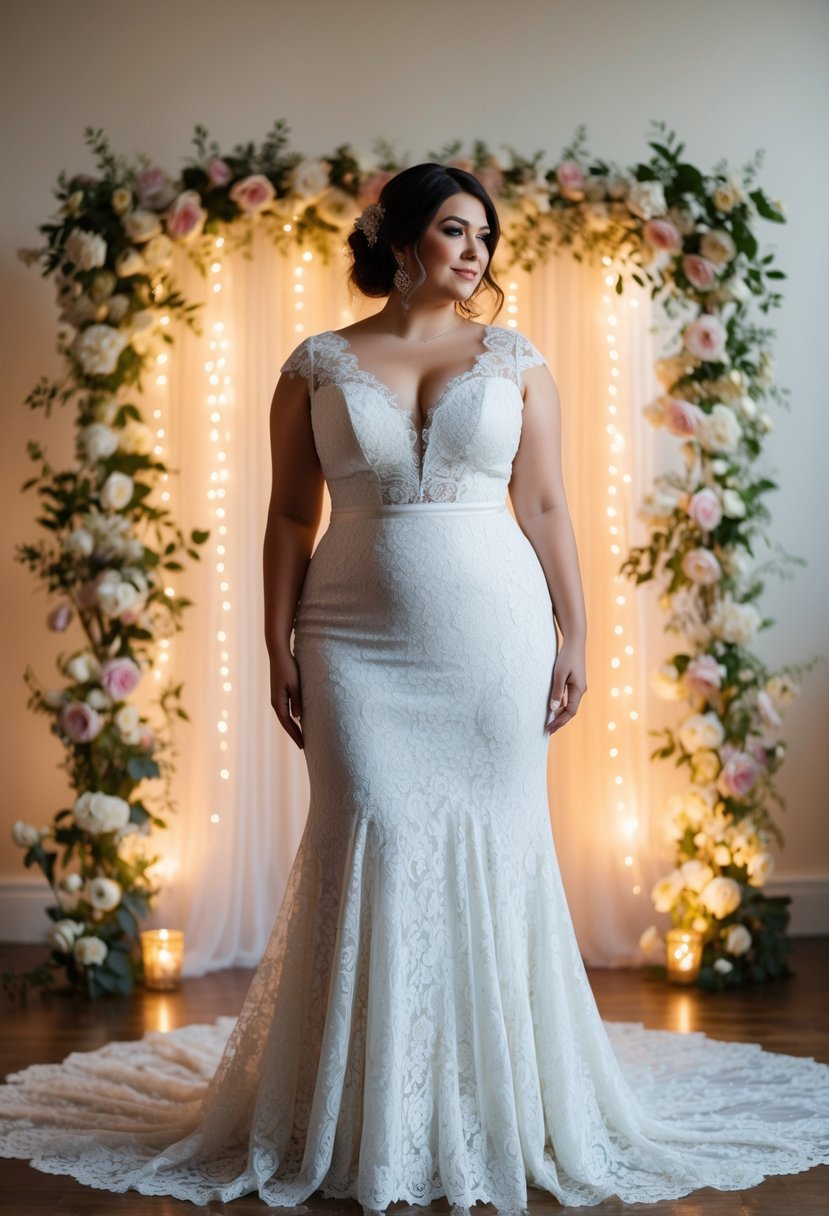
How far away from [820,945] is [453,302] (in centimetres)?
294

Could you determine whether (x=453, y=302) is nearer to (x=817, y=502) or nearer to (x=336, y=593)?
(x=336, y=593)

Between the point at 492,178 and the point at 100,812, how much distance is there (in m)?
2.23

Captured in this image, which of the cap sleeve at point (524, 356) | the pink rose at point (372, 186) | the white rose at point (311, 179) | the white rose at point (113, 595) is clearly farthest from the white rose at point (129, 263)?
the cap sleeve at point (524, 356)

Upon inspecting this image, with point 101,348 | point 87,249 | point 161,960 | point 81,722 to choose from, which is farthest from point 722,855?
point 87,249

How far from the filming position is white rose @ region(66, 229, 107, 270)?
444 cm

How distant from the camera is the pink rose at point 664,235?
4438 millimetres

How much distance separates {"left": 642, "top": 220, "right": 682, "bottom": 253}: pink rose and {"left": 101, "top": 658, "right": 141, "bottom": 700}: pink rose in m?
2.01

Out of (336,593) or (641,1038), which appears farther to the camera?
(641,1038)

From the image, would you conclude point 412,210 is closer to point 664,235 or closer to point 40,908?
point 664,235

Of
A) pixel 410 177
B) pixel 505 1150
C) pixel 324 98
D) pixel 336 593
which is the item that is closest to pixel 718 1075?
pixel 505 1150

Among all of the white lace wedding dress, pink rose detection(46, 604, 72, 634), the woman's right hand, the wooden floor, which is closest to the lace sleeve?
the white lace wedding dress

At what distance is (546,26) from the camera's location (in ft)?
16.9

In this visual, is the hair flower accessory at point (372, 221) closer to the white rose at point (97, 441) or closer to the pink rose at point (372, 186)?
the pink rose at point (372, 186)

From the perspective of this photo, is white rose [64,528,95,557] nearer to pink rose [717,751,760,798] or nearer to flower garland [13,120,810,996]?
flower garland [13,120,810,996]
